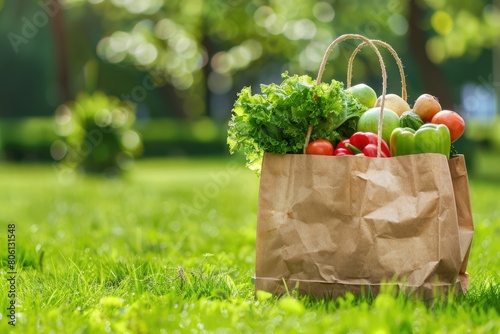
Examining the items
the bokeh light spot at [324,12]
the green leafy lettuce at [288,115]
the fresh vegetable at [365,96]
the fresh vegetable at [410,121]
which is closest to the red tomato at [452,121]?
the fresh vegetable at [410,121]

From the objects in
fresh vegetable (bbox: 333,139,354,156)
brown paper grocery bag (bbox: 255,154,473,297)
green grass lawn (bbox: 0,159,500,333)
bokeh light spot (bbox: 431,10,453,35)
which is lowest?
green grass lawn (bbox: 0,159,500,333)

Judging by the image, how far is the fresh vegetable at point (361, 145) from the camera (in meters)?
3.07

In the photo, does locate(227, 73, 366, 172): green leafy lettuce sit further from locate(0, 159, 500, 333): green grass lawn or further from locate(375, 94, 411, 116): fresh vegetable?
locate(0, 159, 500, 333): green grass lawn

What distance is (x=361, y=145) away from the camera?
3.13 m

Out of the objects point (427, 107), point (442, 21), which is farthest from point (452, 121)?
point (442, 21)

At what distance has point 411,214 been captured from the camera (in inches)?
114

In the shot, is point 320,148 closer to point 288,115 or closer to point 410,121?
point 288,115

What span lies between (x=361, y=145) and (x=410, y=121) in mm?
338

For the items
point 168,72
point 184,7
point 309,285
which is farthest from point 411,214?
point 168,72

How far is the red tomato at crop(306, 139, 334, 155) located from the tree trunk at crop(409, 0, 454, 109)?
12.4m

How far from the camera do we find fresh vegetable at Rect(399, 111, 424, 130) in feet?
10.9

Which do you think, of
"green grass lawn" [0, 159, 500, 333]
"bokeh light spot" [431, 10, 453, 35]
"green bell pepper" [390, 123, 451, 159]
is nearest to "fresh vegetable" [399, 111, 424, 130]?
"green bell pepper" [390, 123, 451, 159]

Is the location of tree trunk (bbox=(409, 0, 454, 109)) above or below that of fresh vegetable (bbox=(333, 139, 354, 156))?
above

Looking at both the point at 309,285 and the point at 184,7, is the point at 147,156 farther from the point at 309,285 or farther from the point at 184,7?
the point at 309,285
